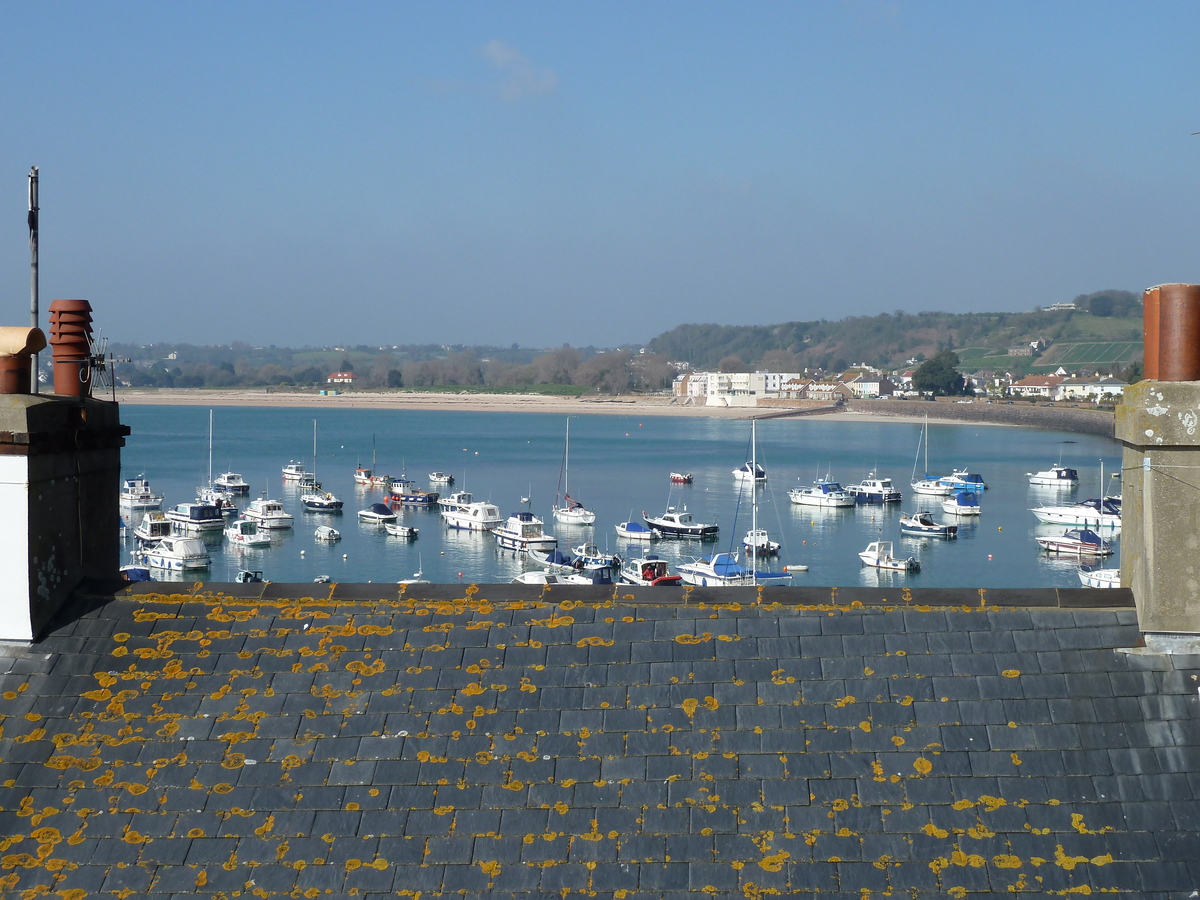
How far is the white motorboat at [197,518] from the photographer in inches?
2259

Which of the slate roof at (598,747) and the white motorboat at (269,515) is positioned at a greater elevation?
the slate roof at (598,747)

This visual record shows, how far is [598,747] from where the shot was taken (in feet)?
16.0

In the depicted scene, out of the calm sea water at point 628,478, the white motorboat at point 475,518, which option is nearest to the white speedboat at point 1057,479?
the calm sea water at point 628,478

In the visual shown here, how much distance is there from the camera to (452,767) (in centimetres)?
481

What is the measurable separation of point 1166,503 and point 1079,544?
168ft

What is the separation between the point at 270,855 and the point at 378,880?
0.47m

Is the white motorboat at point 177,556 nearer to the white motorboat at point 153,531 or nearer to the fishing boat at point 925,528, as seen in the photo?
the white motorboat at point 153,531

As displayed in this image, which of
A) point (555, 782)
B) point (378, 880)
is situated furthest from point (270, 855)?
point (555, 782)

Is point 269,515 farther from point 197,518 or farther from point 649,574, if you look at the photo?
point 649,574

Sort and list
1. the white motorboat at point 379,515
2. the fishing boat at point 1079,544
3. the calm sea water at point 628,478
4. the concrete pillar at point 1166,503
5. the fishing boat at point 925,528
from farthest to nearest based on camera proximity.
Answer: the white motorboat at point 379,515
the fishing boat at point 925,528
the fishing boat at point 1079,544
the calm sea water at point 628,478
the concrete pillar at point 1166,503

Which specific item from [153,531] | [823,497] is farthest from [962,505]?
[153,531]

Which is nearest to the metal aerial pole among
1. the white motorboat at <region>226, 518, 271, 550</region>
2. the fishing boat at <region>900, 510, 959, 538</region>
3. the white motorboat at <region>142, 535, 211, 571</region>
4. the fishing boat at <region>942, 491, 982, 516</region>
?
the white motorboat at <region>142, 535, 211, 571</region>

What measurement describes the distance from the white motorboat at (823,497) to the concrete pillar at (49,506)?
6742 centimetres

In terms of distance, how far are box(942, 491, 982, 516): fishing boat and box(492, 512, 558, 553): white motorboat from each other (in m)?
26.9
